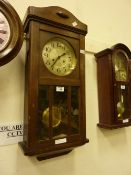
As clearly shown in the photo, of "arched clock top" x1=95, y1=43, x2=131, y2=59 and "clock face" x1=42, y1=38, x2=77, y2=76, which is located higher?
"arched clock top" x1=95, y1=43, x2=131, y2=59

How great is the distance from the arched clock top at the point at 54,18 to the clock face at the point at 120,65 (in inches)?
15.7

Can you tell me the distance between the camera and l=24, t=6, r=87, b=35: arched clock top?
2.86ft

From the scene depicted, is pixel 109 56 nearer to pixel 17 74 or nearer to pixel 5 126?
pixel 17 74

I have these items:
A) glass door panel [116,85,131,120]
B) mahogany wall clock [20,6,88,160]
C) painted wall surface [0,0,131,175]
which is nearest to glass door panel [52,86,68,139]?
mahogany wall clock [20,6,88,160]

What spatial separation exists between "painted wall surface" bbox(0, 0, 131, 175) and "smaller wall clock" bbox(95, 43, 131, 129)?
57 millimetres

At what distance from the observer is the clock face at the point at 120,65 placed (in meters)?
1.29

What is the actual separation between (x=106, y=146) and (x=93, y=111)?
0.30m

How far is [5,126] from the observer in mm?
938

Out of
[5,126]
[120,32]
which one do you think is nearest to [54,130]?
[5,126]

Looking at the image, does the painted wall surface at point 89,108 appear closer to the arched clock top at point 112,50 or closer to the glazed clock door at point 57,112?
the arched clock top at point 112,50

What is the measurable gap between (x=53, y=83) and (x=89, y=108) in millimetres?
456

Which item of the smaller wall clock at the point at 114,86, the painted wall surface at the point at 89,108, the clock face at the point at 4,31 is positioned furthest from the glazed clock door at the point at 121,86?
the clock face at the point at 4,31

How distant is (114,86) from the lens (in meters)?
1.22

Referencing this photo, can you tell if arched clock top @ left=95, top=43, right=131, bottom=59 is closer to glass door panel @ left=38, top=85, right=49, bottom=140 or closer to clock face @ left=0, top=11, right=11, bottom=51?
glass door panel @ left=38, top=85, right=49, bottom=140
